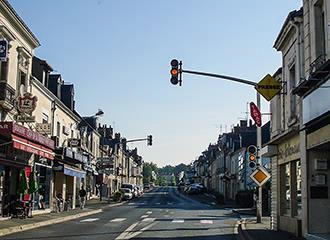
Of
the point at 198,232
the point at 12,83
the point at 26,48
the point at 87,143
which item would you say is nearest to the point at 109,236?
the point at 198,232

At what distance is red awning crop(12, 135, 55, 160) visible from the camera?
24.4 m

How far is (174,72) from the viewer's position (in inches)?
848

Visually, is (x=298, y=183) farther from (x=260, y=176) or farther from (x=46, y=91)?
(x=46, y=91)

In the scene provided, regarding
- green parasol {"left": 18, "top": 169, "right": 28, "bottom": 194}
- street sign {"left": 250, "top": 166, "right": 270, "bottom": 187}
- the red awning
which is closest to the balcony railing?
the red awning

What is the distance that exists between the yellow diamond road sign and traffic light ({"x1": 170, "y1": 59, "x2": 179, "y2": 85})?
306 cm

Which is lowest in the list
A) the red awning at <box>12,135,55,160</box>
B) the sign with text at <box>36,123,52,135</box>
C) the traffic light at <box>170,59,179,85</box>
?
the red awning at <box>12,135,55,160</box>

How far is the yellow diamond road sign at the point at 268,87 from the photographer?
2095 cm

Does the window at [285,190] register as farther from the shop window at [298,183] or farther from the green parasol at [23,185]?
the green parasol at [23,185]

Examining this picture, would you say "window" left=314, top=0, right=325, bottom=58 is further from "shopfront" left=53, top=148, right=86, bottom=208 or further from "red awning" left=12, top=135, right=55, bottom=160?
"shopfront" left=53, top=148, right=86, bottom=208

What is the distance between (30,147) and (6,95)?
2682mm

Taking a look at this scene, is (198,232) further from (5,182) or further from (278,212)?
(5,182)

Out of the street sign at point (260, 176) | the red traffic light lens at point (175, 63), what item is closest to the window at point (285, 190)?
the street sign at point (260, 176)

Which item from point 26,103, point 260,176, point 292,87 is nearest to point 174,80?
point 292,87

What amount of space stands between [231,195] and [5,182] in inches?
2069
